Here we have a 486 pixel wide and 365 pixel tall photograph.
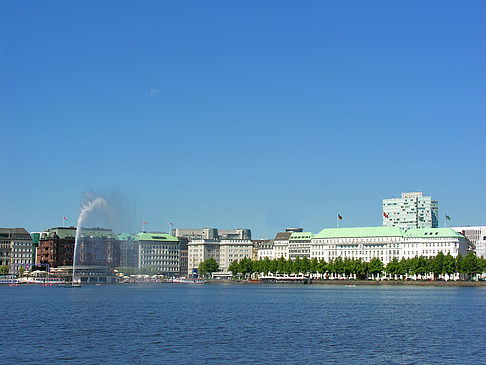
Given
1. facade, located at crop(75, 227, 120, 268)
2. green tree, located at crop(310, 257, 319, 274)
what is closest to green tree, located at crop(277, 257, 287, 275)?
green tree, located at crop(310, 257, 319, 274)

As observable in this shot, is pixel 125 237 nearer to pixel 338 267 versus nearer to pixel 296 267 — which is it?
pixel 296 267

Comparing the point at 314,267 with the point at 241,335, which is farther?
the point at 314,267

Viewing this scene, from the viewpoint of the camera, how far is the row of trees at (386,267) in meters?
158

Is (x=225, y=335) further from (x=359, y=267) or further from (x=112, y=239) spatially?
(x=359, y=267)

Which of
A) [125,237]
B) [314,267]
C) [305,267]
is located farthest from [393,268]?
[125,237]

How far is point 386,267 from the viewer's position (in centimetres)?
17225

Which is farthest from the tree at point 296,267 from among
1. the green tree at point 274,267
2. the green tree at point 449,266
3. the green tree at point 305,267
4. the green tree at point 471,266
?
the green tree at point 471,266

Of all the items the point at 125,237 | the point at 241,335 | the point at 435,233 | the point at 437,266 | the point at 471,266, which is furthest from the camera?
the point at 435,233

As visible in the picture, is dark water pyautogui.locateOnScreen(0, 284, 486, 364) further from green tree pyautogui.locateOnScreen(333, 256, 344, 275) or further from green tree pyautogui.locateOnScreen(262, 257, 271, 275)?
green tree pyautogui.locateOnScreen(262, 257, 271, 275)

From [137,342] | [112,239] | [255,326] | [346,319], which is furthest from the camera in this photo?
[112,239]

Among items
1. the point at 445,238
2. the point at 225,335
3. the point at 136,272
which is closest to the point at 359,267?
the point at 445,238

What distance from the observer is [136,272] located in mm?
183125

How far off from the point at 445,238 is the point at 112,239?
8964 centimetres

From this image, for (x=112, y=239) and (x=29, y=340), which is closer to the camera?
(x=29, y=340)
